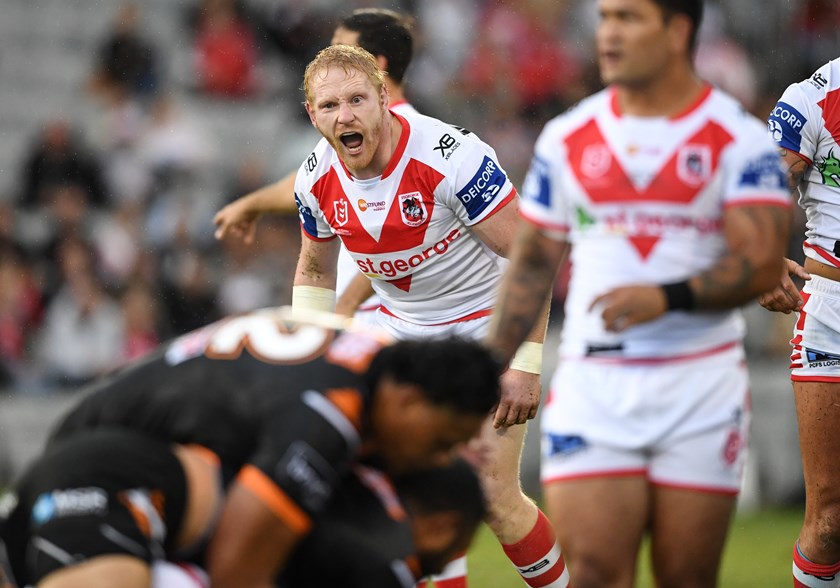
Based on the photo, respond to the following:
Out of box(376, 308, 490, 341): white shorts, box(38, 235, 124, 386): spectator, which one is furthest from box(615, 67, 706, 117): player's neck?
box(38, 235, 124, 386): spectator

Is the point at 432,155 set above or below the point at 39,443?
above

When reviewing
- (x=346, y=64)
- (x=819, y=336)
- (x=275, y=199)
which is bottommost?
(x=819, y=336)

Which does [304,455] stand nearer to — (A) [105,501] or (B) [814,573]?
(A) [105,501]

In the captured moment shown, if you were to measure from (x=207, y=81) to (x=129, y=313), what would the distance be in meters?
4.20

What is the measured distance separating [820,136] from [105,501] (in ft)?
13.1

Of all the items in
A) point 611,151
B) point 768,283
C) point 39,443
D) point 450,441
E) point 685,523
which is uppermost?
point 611,151

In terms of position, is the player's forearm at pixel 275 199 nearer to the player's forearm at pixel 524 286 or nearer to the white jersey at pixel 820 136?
the white jersey at pixel 820 136

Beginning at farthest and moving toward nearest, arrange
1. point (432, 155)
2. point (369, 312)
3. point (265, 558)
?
point (369, 312) → point (432, 155) → point (265, 558)

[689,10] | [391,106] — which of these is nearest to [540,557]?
[391,106]

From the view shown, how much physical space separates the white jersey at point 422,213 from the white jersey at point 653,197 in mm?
1728

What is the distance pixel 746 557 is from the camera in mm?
10781

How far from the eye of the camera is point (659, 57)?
5055 millimetres

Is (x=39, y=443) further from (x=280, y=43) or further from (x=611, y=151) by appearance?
(x=611, y=151)

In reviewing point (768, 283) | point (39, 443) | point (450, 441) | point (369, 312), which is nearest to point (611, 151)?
point (768, 283)
